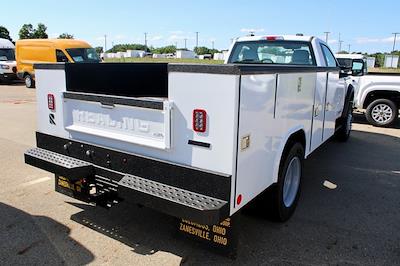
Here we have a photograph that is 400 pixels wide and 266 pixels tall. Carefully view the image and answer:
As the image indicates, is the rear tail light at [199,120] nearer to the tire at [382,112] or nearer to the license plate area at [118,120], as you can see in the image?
the license plate area at [118,120]

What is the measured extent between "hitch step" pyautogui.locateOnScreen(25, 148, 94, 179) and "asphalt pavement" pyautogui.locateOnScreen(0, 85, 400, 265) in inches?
26.6

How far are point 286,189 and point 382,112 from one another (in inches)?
310

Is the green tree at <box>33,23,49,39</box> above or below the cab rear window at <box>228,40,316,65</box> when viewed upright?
above

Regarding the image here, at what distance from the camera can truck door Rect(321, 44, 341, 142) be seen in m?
5.04

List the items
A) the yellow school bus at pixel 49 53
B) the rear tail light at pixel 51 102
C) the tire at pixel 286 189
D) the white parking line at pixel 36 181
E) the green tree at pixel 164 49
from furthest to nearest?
the green tree at pixel 164 49, the yellow school bus at pixel 49 53, the white parking line at pixel 36 181, the rear tail light at pixel 51 102, the tire at pixel 286 189

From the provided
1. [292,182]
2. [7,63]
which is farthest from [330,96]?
[7,63]

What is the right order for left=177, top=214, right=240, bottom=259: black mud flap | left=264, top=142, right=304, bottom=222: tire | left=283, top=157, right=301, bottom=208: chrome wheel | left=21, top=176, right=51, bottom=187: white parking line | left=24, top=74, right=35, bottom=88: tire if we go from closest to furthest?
left=177, top=214, right=240, bottom=259: black mud flap
left=264, top=142, right=304, bottom=222: tire
left=283, top=157, right=301, bottom=208: chrome wheel
left=21, top=176, right=51, bottom=187: white parking line
left=24, top=74, right=35, bottom=88: tire

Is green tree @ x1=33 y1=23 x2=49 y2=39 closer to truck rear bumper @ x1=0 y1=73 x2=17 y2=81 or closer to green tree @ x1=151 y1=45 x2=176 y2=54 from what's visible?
truck rear bumper @ x1=0 y1=73 x2=17 y2=81

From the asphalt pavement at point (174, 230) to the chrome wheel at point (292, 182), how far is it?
24 cm

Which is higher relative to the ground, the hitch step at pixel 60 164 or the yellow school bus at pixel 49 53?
the yellow school bus at pixel 49 53

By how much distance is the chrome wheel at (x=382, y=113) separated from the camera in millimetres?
10422

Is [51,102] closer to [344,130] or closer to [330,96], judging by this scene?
[330,96]

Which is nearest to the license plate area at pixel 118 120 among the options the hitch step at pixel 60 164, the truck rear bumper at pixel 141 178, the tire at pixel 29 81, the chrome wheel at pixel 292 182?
the truck rear bumper at pixel 141 178

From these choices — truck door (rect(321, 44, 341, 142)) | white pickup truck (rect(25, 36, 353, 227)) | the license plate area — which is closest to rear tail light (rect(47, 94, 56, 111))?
white pickup truck (rect(25, 36, 353, 227))
